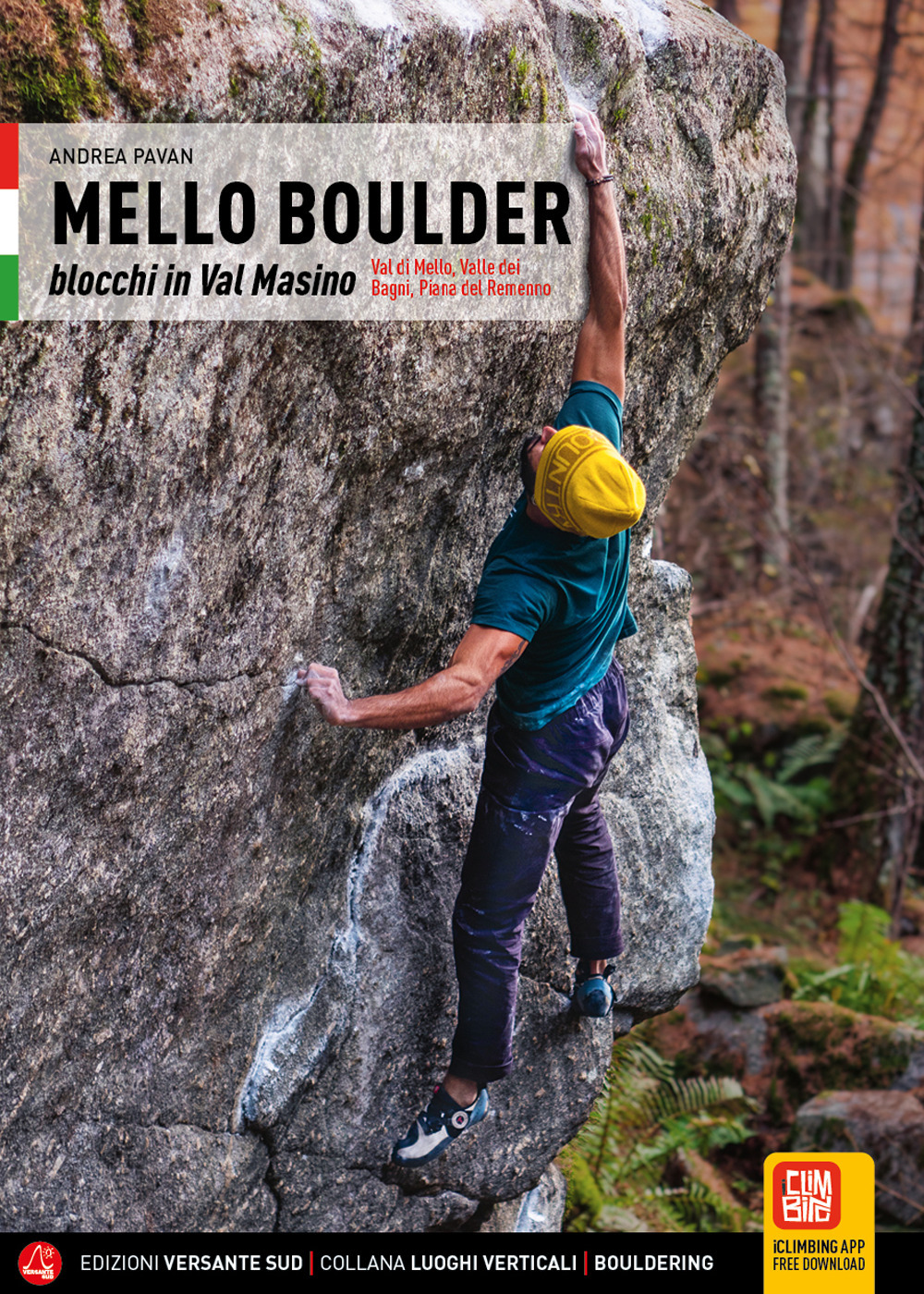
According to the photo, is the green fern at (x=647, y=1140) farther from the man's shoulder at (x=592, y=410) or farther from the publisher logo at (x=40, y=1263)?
the man's shoulder at (x=592, y=410)

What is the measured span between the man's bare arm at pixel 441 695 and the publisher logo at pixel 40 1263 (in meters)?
1.93

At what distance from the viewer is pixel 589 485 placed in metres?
3.50

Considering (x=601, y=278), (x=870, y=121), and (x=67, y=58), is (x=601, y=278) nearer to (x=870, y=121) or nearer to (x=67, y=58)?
(x=67, y=58)

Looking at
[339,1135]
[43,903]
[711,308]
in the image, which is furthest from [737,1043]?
[43,903]

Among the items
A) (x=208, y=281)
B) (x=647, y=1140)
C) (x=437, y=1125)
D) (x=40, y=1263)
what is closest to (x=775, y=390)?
(x=647, y=1140)

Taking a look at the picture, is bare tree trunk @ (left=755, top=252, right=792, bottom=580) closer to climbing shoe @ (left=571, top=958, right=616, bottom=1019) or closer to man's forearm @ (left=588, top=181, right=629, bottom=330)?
climbing shoe @ (left=571, top=958, right=616, bottom=1019)

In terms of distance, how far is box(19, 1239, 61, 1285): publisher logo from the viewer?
11.7 feet

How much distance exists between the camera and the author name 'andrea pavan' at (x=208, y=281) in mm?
2759

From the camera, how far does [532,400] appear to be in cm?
404

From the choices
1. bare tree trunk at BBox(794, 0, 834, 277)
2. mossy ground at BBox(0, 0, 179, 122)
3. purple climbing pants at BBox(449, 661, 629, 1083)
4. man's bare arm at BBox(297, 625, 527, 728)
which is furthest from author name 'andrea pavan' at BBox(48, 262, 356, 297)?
bare tree trunk at BBox(794, 0, 834, 277)

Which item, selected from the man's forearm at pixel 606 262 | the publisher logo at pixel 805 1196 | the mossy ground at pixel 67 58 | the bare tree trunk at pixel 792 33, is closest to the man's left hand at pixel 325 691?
the man's forearm at pixel 606 262

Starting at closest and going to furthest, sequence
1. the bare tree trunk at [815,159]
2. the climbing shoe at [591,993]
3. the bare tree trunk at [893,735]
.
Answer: the climbing shoe at [591,993]
the bare tree trunk at [893,735]
the bare tree trunk at [815,159]

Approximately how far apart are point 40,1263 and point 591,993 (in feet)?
7.28

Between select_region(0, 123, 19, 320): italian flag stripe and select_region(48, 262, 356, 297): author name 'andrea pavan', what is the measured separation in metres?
0.09
